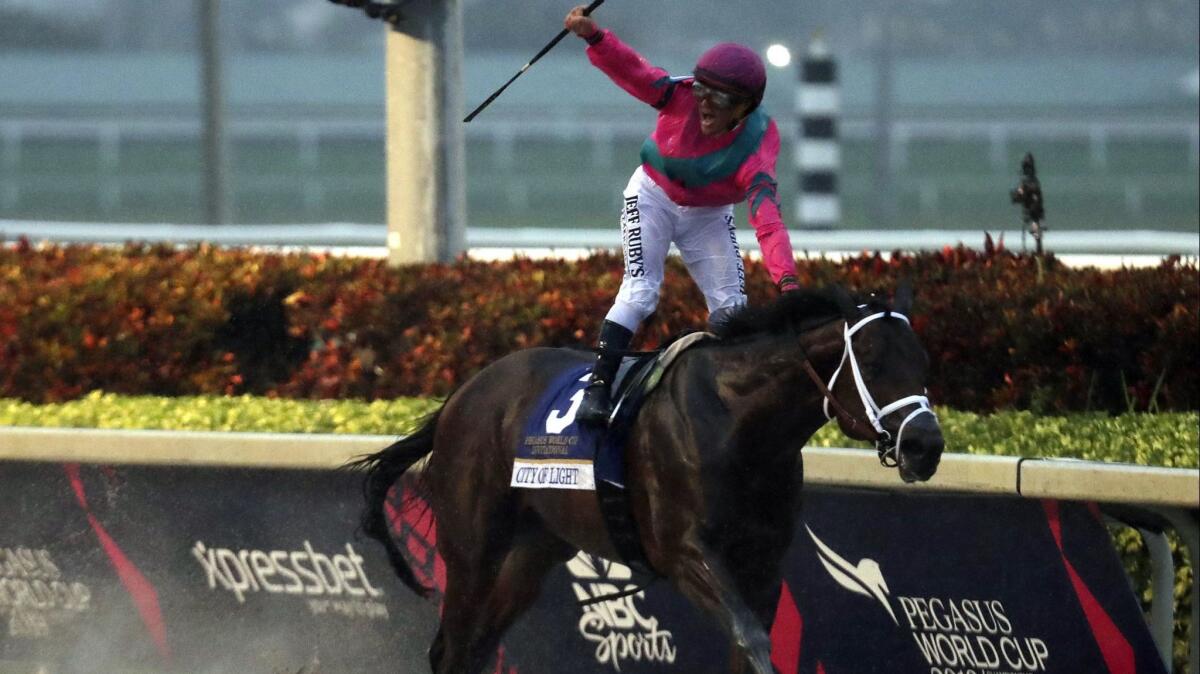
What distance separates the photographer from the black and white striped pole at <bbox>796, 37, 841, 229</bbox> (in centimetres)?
1202

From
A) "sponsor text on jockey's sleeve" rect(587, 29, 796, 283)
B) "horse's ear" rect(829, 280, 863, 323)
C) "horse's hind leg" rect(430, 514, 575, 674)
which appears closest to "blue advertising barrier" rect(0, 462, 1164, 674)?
"horse's hind leg" rect(430, 514, 575, 674)

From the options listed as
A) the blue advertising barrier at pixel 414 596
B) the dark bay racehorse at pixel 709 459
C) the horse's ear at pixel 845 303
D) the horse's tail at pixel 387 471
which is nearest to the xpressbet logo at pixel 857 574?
the blue advertising barrier at pixel 414 596

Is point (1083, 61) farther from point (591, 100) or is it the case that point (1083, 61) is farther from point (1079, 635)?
point (1079, 635)

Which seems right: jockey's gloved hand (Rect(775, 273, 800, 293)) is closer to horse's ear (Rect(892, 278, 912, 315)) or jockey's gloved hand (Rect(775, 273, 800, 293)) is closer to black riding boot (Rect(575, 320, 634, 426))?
horse's ear (Rect(892, 278, 912, 315))

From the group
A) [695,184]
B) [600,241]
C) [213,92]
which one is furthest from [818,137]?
[695,184]

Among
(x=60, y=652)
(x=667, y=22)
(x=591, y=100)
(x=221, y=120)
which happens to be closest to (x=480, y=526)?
(x=60, y=652)

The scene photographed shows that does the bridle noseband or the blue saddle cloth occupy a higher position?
the bridle noseband

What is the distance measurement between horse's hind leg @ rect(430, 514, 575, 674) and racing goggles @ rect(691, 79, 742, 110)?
128cm

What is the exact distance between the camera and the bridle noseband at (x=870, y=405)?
14.5 feet

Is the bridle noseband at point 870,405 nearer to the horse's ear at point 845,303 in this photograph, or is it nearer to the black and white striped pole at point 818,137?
the horse's ear at point 845,303

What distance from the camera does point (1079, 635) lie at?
198 inches

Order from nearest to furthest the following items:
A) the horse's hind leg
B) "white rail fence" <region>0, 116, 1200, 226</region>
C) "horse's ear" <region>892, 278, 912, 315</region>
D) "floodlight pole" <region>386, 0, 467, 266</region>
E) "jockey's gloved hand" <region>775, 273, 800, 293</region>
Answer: "horse's ear" <region>892, 278, 912, 315</region>
"jockey's gloved hand" <region>775, 273, 800, 293</region>
the horse's hind leg
"floodlight pole" <region>386, 0, 467, 266</region>
"white rail fence" <region>0, 116, 1200, 226</region>

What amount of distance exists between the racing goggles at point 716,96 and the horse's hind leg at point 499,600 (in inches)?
50.6

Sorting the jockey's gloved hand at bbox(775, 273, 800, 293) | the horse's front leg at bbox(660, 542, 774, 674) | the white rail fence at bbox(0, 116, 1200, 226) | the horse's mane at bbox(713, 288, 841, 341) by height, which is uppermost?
the jockey's gloved hand at bbox(775, 273, 800, 293)
